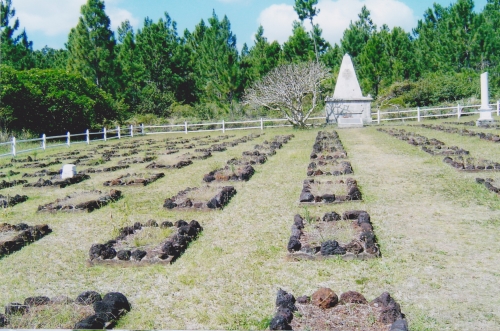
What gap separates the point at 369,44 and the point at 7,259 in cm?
4416

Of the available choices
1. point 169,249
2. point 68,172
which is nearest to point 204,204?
point 169,249

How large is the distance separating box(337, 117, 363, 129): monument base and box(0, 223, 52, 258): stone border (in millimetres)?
26641

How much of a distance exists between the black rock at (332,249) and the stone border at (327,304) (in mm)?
1401

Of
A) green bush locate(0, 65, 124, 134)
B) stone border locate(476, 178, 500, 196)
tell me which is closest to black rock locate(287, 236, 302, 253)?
stone border locate(476, 178, 500, 196)

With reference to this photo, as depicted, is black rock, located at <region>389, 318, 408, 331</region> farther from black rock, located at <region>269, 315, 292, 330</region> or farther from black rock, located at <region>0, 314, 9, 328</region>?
black rock, located at <region>0, 314, 9, 328</region>

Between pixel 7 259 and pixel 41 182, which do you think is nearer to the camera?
pixel 7 259

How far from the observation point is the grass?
479 cm

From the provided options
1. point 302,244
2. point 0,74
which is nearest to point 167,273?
point 302,244

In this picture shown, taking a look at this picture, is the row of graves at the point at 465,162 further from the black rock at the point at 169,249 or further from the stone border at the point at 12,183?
the stone border at the point at 12,183

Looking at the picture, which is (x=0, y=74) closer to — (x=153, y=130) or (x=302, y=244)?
(x=153, y=130)

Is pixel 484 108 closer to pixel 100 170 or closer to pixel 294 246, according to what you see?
pixel 100 170

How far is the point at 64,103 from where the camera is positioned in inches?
1296

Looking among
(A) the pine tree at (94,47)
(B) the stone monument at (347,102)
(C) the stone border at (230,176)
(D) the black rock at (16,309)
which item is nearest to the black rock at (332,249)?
(D) the black rock at (16,309)

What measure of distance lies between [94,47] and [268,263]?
141 ft
